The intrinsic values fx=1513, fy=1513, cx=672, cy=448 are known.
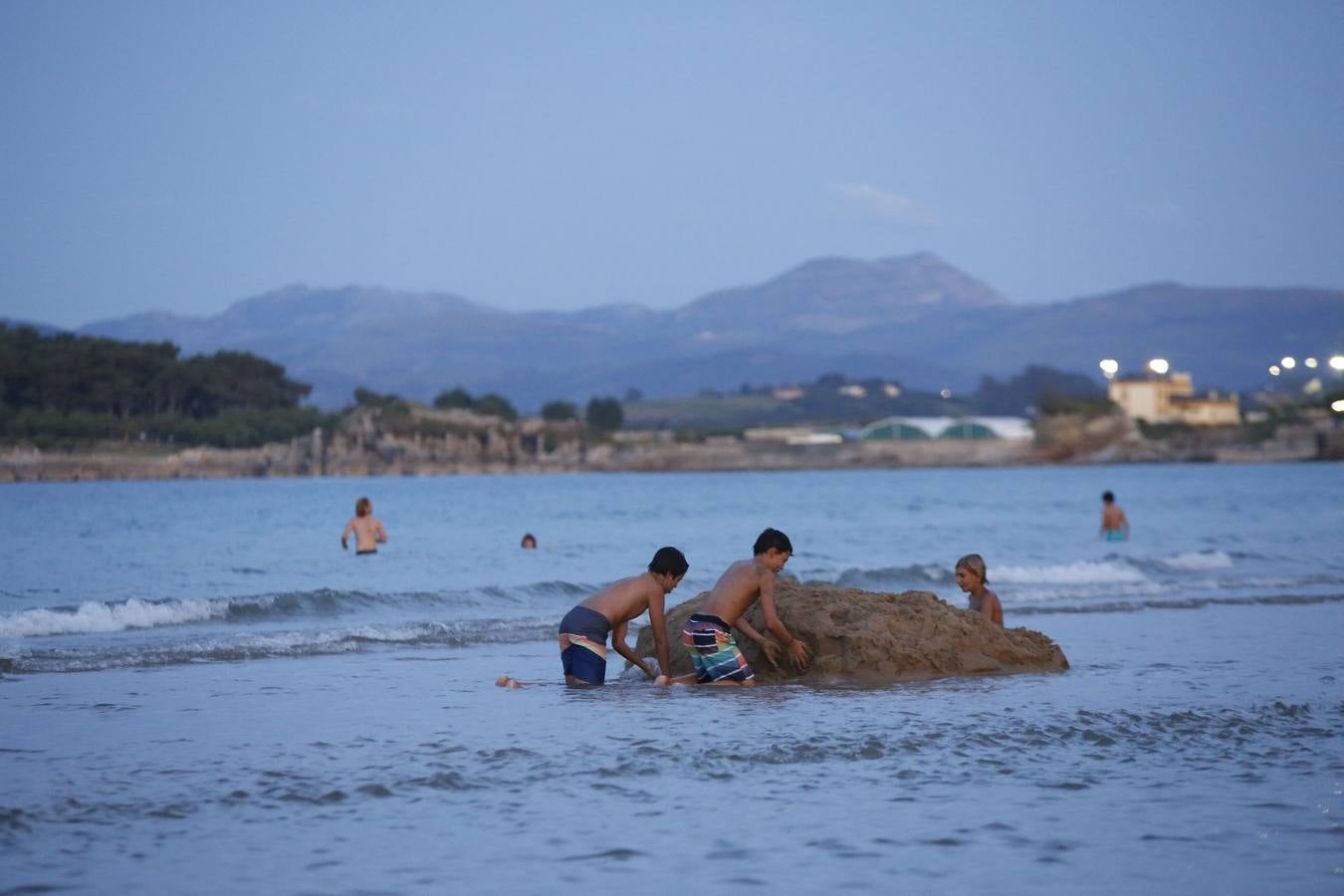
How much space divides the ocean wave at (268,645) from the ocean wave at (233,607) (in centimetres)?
227

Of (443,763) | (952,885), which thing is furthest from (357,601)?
(952,885)

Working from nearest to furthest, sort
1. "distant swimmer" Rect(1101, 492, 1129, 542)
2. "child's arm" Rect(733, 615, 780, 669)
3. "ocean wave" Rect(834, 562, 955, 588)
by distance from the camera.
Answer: "child's arm" Rect(733, 615, 780, 669), "ocean wave" Rect(834, 562, 955, 588), "distant swimmer" Rect(1101, 492, 1129, 542)

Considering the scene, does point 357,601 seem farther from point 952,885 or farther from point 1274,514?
point 1274,514

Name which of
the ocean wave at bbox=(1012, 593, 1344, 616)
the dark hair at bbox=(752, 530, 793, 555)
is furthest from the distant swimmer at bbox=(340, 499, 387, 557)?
the dark hair at bbox=(752, 530, 793, 555)

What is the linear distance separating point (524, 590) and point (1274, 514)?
133ft

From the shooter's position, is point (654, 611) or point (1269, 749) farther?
point (654, 611)

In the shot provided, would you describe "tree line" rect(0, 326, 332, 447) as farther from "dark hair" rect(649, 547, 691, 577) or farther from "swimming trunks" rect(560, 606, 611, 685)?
"dark hair" rect(649, 547, 691, 577)

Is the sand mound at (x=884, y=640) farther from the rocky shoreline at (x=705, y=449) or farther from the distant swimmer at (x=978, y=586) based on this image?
the rocky shoreline at (x=705, y=449)

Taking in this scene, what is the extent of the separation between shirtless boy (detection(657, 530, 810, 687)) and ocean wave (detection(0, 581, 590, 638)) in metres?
9.83

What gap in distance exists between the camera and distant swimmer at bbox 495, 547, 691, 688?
41.0 ft

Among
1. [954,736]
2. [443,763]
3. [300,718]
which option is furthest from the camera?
[300,718]

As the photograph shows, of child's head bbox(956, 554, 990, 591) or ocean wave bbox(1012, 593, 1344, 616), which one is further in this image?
ocean wave bbox(1012, 593, 1344, 616)

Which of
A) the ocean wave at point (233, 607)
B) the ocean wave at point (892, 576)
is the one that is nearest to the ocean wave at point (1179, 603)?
the ocean wave at point (892, 576)

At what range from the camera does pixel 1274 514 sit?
57438 millimetres
